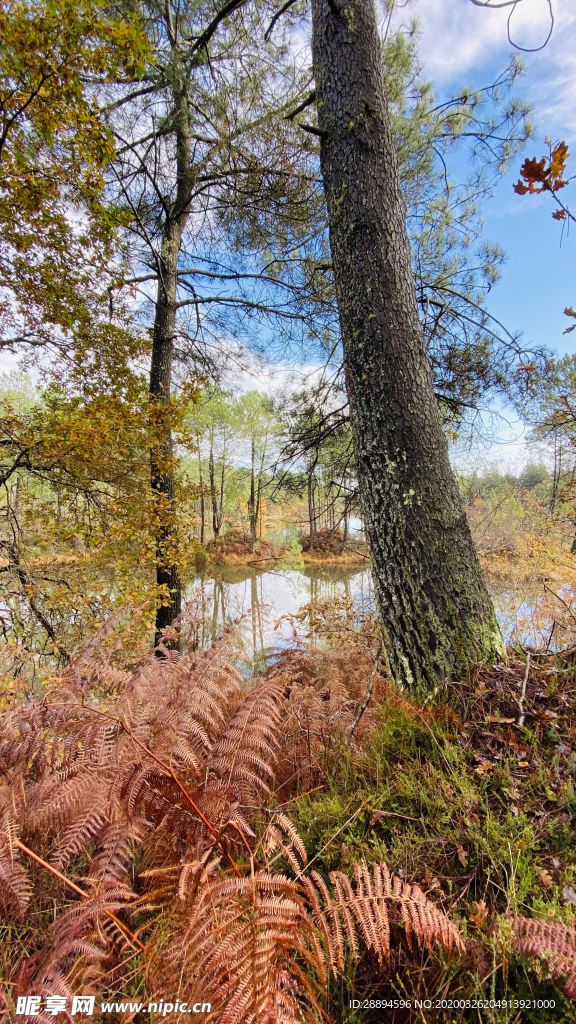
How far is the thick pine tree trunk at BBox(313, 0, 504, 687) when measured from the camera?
1777mm

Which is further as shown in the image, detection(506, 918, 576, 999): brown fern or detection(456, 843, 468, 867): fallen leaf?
detection(456, 843, 468, 867): fallen leaf

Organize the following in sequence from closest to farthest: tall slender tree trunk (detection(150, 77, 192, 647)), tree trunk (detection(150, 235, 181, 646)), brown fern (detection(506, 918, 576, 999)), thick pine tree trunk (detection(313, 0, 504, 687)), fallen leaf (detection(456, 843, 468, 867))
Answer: brown fern (detection(506, 918, 576, 999))
fallen leaf (detection(456, 843, 468, 867))
thick pine tree trunk (detection(313, 0, 504, 687))
tall slender tree trunk (detection(150, 77, 192, 647))
tree trunk (detection(150, 235, 181, 646))

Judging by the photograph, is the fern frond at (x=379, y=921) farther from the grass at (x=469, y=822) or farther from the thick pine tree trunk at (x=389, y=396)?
→ the thick pine tree trunk at (x=389, y=396)

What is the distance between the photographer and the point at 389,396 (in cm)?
188

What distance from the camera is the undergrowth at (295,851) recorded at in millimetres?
768

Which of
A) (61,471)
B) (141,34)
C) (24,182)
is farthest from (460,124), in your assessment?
(61,471)

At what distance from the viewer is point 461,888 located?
98 cm

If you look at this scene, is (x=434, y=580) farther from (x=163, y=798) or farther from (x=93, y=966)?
(x=93, y=966)

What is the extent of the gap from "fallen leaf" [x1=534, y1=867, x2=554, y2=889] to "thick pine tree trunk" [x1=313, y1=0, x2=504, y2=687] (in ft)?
2.57

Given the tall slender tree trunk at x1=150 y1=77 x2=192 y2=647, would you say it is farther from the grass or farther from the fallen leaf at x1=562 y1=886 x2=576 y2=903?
the fallen leaf at x1=562 y1=886 x2=576 y2=903

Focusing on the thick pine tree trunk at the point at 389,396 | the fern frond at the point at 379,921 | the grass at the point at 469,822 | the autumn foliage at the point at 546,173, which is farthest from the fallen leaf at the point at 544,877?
the autumn foliage at the point at 546,173

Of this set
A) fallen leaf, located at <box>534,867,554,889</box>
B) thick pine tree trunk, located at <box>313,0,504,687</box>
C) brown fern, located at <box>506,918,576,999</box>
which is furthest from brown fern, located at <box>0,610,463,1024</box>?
thick pine tree trunk, located at <box>313,0,504,687</box>

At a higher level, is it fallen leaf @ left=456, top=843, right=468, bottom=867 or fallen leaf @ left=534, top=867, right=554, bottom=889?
fallen leaf @ left=534, top=867, right=554, bottom=889

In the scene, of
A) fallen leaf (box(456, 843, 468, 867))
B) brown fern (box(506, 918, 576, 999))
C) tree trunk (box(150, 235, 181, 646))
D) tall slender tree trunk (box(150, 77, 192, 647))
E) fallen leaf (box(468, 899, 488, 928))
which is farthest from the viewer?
tree trunk (box(150, 235, 181, 646))
